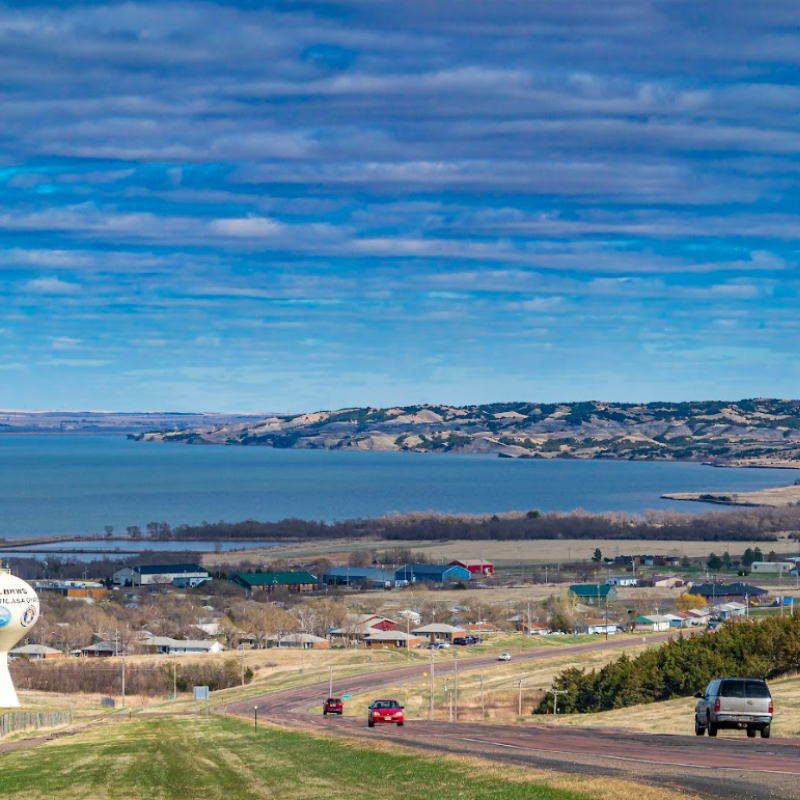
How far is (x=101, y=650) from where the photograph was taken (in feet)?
290

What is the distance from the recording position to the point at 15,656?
8488cm

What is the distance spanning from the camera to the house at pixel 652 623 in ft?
331

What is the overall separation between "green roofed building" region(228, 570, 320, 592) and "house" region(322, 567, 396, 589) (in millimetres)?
3968

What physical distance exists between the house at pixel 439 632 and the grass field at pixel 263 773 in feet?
205

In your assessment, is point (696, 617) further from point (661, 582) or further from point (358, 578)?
point (358, 578)

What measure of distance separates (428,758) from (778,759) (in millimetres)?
7078

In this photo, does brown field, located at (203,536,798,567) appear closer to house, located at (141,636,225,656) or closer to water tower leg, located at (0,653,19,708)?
house, located at (141,636,225,656)

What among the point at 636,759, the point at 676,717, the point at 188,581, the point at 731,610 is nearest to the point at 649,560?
the point at 731,610

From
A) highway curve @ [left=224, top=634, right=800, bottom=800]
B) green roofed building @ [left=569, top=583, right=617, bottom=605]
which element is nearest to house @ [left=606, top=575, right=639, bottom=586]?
green roofed building @ [left=569, top=583, right=617, bottom=605]

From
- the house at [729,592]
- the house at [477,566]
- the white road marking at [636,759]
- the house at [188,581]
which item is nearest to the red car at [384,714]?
the white road marking at [636,759]

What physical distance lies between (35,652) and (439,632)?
30.7 meters

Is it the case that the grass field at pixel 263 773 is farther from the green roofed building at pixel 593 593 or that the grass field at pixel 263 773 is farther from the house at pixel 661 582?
the house at pixel 661 582

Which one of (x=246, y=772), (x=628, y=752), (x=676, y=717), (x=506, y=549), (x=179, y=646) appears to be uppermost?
(x=628, y=752)

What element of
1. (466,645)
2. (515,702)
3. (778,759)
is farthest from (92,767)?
(466,645)
